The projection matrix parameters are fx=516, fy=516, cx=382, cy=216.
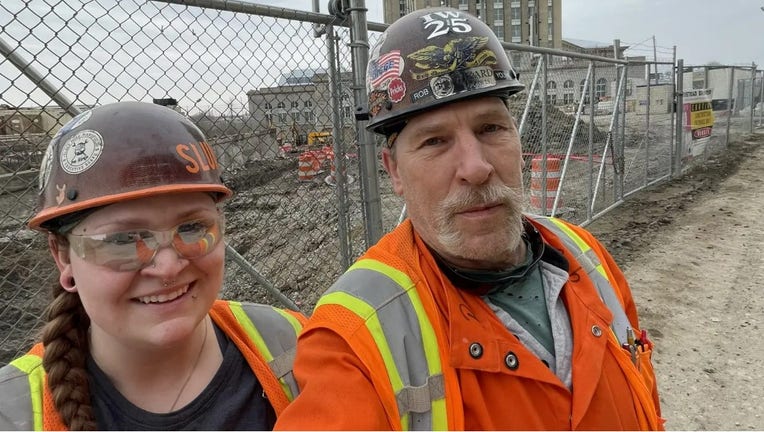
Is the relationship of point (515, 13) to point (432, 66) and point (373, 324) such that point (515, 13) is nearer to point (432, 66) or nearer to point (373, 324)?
point (432, 66)

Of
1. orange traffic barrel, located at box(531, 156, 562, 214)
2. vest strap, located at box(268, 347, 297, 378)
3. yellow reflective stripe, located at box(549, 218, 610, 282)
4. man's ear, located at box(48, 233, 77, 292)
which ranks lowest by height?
orange traffic barrel, located at box(531, 156, 562, 214)

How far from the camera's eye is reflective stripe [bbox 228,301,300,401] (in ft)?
5.56

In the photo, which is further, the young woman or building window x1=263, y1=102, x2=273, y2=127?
building window x1=263, y1=102, x2=273, y2=127

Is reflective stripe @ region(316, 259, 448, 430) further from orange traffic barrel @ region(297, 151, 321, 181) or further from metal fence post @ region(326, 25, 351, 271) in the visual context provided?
orange traffic barrel @ region(297, 151, 321, 181)

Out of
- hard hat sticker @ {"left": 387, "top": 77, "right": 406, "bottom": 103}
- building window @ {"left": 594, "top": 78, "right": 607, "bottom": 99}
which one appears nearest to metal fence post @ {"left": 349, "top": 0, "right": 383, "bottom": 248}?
hard hat sticker @ {"left": 387, "top": 77, "right": 406, "bottom": 103}

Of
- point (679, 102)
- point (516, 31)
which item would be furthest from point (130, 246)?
point (516, 31)

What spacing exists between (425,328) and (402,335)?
0.08m

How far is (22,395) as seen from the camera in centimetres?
140

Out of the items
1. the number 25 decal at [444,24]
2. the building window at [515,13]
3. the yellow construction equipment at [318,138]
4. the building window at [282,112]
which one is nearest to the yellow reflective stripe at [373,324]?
the number 25 decal at [444,24]

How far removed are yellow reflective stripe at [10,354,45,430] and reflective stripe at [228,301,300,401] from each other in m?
0.59

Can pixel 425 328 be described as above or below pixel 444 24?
below

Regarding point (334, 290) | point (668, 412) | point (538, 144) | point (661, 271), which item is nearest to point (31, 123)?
point (334, 290)

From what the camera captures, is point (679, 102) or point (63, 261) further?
point (679, 102)

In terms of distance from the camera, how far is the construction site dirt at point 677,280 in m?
3.63
